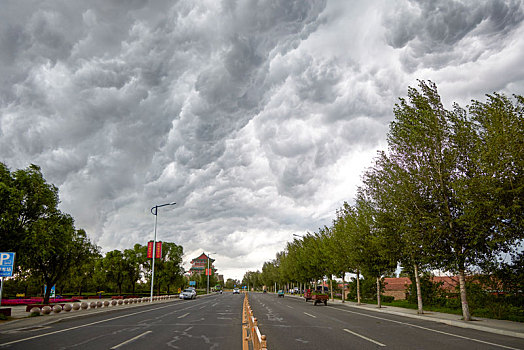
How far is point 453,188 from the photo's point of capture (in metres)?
18.1

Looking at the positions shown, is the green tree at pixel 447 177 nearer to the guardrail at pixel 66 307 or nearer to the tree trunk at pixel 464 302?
the tree trunk at pixel 464 302

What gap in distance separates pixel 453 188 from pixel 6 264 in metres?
23.8

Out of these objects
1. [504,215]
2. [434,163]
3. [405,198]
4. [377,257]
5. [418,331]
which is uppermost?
[434,163]

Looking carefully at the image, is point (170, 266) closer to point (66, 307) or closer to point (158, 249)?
point (158, 249)

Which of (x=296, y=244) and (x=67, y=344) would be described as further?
(x=296, y=244)

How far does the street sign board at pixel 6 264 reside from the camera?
17.9m

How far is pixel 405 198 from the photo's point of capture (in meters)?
21.0

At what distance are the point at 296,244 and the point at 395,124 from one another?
58425mm

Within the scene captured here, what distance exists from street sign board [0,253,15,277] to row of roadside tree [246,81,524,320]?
861 inches

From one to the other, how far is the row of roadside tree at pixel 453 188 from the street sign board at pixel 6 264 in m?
21.9

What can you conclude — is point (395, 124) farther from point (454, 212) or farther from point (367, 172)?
point (454, 212)

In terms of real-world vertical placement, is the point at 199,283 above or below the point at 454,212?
below

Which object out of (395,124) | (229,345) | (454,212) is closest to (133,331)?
(229,345)

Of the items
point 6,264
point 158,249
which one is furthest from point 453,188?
point 158,249
